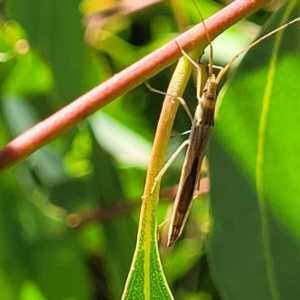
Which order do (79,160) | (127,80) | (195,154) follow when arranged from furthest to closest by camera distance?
(79,160), (195,154), (127,80)

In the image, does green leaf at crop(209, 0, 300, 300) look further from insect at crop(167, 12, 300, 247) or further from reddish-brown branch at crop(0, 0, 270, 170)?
reddish-brown branch at crop(0, 0, 270, 170)

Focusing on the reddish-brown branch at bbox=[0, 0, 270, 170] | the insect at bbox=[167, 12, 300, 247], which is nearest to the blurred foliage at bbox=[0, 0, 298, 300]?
the insect at bbox=[167, 12, 300, 247]

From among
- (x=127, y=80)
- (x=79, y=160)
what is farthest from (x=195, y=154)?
(x=79, y=160)

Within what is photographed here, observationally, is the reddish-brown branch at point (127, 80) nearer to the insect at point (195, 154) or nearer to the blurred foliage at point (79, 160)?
the insect at point (195, 154)

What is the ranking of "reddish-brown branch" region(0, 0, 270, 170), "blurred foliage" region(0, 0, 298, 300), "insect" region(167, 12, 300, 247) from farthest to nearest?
"blurred foliage" region(0, 0, 298, 300) → "insect" region(167, 12, 300, 247) → "reddish-brown branch" region(0, 0, 270, 170)

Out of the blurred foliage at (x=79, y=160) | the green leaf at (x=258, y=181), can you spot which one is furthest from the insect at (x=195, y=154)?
the blurred foliage at (x=79, y=160)

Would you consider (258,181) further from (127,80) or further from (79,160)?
(79,160)
